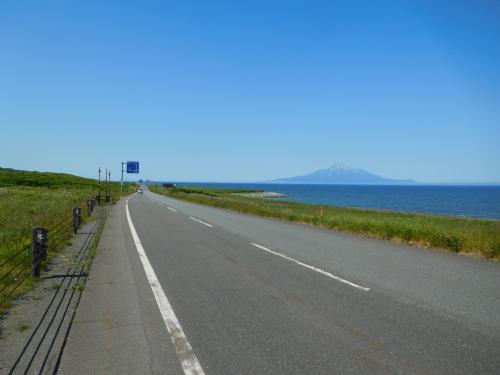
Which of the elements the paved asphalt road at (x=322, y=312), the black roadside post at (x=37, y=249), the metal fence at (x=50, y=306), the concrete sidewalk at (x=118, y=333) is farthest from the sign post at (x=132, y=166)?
the concrete sidewalk at (x=118, y=333)

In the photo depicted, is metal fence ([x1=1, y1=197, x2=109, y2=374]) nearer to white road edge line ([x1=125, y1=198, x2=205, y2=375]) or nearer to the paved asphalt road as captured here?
the paved asphalt road

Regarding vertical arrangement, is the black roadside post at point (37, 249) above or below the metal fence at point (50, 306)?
above

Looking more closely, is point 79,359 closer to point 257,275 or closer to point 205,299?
point 205,299

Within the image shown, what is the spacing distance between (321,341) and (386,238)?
10692 millimetres

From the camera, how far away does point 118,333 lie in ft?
15.0

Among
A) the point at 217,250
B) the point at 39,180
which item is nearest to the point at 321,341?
the point at 217,250

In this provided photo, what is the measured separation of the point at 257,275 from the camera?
753 centimetres

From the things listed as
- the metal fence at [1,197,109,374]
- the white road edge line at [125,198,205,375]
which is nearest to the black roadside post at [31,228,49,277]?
the metal fence at [1,197,109,374]

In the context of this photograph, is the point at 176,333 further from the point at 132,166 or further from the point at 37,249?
the point at 132,166

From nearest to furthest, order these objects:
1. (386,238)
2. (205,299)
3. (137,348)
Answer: (137,348) → (205,299) → (386,238)

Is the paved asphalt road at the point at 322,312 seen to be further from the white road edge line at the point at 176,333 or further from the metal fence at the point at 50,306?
the metal fence at the point at 50,306

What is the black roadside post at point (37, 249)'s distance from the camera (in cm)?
734

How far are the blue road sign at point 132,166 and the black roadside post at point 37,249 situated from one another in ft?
238

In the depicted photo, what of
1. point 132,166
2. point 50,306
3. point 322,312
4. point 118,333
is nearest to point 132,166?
point 132,166
